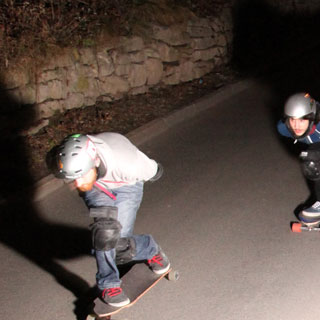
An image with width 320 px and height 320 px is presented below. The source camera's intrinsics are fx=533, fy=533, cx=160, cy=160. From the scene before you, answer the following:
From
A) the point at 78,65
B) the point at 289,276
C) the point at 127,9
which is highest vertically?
the point at 127,9

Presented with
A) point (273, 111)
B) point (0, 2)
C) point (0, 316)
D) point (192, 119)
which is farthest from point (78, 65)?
point (0, 316)

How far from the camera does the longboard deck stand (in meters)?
4.32

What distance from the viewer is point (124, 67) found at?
30.7 feet

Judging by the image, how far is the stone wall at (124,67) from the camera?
26.8 feet

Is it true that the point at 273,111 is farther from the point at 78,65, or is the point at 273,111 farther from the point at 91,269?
the point at 91,269

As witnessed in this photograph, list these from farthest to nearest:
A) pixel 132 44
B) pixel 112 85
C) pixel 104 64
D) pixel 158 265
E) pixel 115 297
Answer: pixel 132 44 → pixel 112 85 → pixel 104 64 → pixel 158 265 → pixel 115 297

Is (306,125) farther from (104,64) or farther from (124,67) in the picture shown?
(124,67)

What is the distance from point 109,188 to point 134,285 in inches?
39.4

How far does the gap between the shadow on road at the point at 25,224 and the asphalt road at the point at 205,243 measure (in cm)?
2

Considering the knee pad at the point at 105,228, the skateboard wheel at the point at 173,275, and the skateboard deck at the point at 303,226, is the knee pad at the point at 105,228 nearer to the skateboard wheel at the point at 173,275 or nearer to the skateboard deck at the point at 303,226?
the skateboard wheel at the point at 173,275

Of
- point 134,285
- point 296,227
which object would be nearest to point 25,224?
point 134,285

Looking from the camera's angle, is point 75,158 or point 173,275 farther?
point 173,275

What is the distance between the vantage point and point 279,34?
12.8 metres

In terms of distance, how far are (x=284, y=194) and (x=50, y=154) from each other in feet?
11.2
